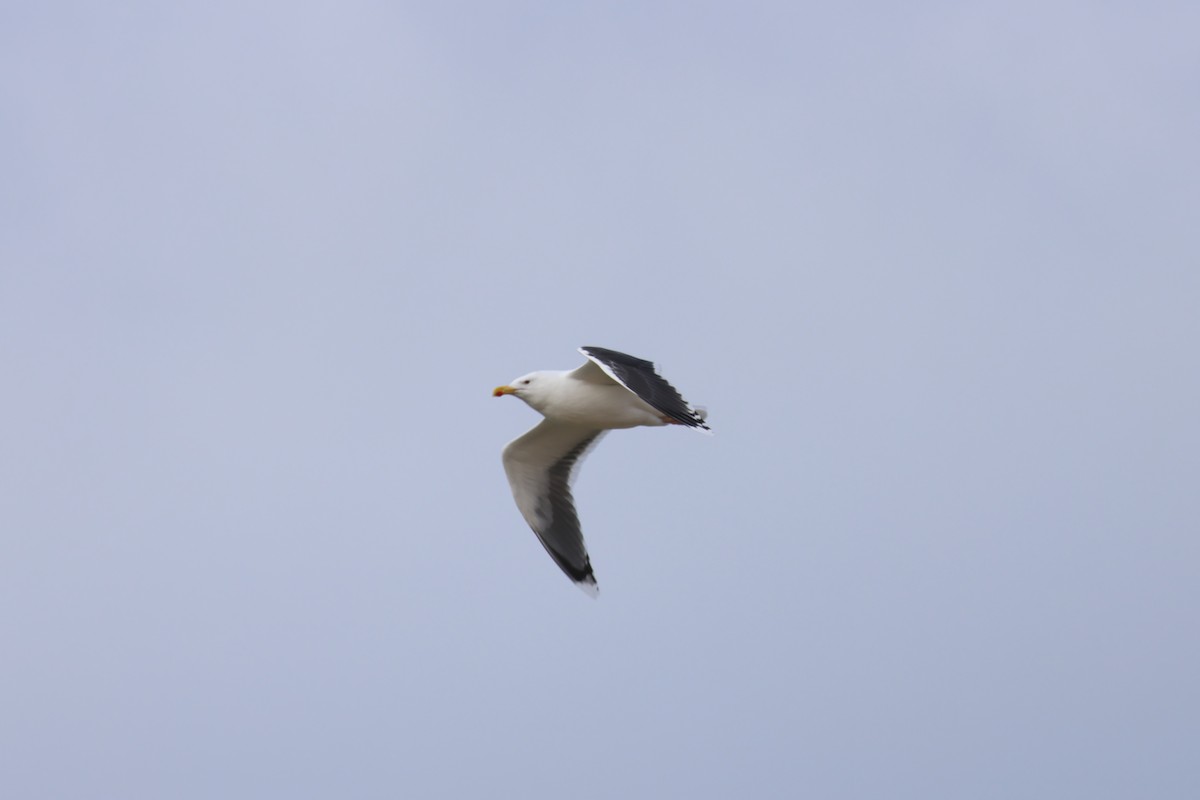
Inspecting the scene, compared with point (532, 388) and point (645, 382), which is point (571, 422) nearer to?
point (532, 388)

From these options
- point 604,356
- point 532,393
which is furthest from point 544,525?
point 604,356

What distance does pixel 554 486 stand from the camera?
14156 mm

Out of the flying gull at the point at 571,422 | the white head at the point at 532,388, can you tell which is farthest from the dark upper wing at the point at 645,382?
the white head at the point at 532,388

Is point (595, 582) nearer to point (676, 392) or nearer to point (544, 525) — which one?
point (544, 525)

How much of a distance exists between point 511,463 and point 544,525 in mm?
622

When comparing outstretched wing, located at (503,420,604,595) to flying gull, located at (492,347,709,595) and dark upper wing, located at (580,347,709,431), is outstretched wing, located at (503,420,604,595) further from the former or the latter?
dark upper wing, located at (580,347,709,431)

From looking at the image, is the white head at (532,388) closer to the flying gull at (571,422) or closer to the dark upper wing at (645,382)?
the flying gull at (571,422)

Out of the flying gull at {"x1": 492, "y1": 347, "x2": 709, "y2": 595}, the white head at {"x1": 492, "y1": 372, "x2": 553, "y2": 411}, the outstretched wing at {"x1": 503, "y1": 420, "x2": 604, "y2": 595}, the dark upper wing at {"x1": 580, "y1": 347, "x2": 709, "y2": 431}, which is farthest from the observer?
the outstretched wing at {"x1": 503, "y1": 420, "x2": 604, "y2": 595}

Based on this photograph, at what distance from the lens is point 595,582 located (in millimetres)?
14375

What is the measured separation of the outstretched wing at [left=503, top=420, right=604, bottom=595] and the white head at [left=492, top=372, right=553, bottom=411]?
71cm

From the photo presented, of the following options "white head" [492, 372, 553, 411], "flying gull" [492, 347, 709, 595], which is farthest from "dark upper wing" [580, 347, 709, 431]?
"white head" [492, 372, 553, 411]

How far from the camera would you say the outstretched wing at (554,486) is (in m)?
13.9

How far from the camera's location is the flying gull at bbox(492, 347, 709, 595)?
11.8 m

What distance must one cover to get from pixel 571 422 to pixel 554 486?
114 cm
